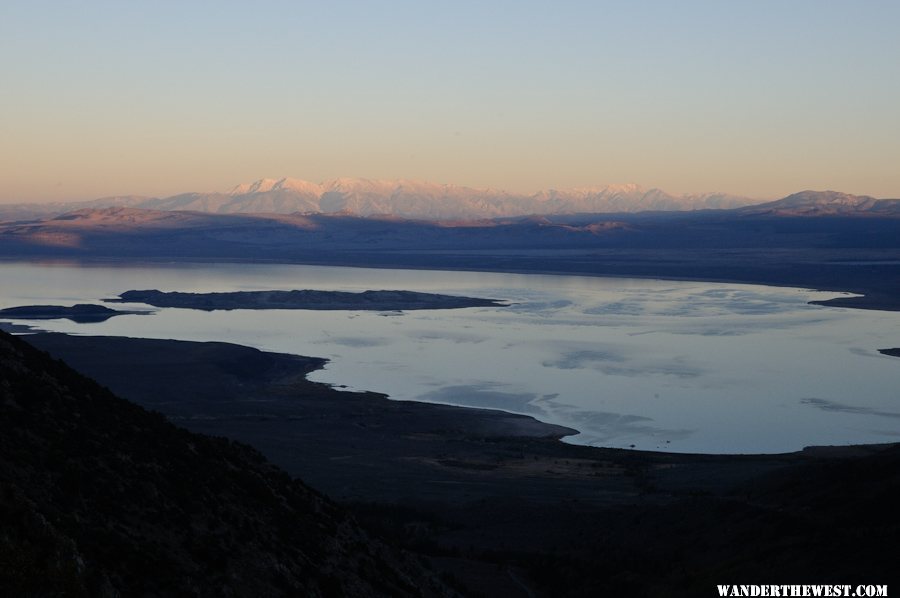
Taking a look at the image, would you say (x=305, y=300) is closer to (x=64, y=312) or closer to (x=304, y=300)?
(x=304, y=300)

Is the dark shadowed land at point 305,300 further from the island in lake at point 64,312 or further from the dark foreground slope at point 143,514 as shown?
the dark foreground slope at point 143,514

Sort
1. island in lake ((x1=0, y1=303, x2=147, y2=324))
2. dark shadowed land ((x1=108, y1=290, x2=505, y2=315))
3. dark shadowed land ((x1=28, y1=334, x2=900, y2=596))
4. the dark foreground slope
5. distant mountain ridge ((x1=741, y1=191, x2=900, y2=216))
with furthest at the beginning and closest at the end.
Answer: distant mountain ridge ((x1=741, y1=191, x2=900, y2=216)), dark shadowed land ((x1=108, y1=290, x2=505, y2=315)), island in lake ((x1=0, y1=303, x2=147, y2=324)), dark shadowed land ((x1=28, y1=334, x2=900, y2=596)), the dark foreground slope

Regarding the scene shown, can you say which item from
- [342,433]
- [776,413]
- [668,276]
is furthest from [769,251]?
[342,433]

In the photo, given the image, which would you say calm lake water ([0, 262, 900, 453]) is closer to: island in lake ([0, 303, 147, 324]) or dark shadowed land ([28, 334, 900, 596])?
island in lake ([0, 303, 147, 324])

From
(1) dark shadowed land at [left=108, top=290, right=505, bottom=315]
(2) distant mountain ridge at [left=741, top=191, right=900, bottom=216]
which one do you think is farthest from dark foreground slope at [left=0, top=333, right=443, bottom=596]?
(2) distant mountain ridge at [left=741, top=191, right=900, bottom=216]

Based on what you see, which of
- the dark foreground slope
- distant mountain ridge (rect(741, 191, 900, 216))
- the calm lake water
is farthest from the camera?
distant mountain ridge (rect(741, 191, 900, 216))

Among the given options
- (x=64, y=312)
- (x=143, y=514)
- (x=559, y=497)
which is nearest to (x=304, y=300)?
(x=64, y=312)

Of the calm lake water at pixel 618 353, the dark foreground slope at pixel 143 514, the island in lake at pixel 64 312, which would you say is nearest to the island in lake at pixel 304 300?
the calm lake water at pixel 618 353
